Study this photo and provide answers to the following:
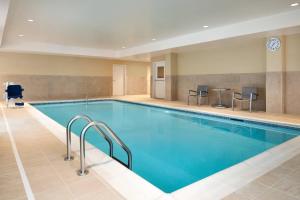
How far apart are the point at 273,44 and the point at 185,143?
166 inches

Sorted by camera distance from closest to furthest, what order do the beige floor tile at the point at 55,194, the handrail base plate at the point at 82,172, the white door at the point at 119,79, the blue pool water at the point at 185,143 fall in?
the beige floor tile at the point at 55,194 → the handrail base plate at the point at 82,172 → the blue pool water at the point at 185,143 → the white door at the point at 119,79

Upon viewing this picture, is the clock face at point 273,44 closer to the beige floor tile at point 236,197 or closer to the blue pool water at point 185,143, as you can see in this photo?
the blue pool water at point 185,143

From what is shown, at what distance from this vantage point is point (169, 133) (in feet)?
16.3

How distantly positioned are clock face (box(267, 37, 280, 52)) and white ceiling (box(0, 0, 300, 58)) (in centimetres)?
91

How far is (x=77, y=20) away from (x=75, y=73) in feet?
20.4

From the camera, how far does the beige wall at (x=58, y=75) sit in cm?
1006

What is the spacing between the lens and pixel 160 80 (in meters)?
11.4

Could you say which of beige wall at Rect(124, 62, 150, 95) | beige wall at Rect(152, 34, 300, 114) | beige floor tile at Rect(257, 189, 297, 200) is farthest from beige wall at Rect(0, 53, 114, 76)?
beige floor tile at Rect(257, 189, 297, 200)

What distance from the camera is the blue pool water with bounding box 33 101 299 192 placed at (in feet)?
9.59

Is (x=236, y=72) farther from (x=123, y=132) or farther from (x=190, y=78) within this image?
(x=123, y=132)

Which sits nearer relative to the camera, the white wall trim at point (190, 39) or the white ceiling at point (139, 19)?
the white ceiling at point (139, 19)

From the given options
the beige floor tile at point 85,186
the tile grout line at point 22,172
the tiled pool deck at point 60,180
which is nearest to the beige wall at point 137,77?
the tile grout line at point 22,172

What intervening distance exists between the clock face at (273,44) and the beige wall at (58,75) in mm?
8739

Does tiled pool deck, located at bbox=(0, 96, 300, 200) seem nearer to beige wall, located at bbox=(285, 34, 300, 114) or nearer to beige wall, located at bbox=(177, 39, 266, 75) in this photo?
beige wall, located at bbox=(285, 34, 300, 114)
